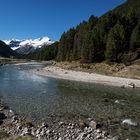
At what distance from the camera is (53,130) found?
20016 millimetres

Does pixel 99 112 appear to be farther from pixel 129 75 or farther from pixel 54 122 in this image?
pixel 129 75

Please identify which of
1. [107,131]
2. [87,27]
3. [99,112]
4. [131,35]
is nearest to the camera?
[107,131]

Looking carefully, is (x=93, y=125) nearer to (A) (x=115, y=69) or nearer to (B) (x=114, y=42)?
(A) (x=115, y=69)

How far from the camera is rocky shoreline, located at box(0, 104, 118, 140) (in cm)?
1850

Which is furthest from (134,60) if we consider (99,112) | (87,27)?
(99,112)

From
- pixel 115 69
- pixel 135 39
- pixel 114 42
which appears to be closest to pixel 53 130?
pixel 115 69

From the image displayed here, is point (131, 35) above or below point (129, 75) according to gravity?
above

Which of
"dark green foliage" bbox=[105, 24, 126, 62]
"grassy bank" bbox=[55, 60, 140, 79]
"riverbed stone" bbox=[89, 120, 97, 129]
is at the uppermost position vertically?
"dark green foliage" bbox=[105, 24, 126, 62]

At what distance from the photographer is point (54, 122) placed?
22.7 meters

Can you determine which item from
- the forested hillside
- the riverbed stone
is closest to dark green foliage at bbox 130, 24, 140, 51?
the forested hillside

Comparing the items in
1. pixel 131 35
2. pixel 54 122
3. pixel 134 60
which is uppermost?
pixel 131 35

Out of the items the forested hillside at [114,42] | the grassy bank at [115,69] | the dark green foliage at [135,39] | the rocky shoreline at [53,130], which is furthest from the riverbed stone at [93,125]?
the dark green foliage at [135,39]

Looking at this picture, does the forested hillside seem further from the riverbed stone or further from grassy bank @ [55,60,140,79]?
the riverbed stone

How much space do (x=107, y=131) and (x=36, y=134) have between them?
512cm
